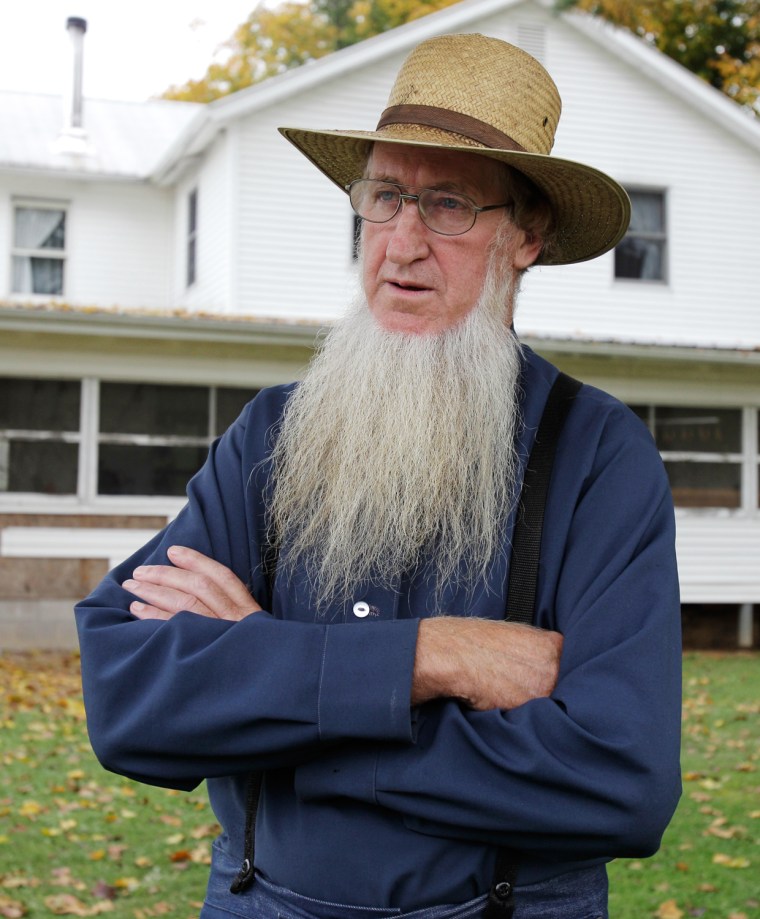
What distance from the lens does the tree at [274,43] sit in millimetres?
29250

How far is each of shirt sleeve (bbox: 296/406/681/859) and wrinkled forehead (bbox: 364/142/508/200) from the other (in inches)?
27.9

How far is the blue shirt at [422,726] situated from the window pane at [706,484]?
42.2 ft

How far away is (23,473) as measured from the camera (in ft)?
42.2

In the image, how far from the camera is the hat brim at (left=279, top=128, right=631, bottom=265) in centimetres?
223

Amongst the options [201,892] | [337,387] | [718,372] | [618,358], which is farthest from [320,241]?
[337,387]

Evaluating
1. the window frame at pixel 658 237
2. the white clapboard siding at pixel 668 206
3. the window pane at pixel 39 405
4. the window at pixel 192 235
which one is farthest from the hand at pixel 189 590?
the window at pixel 192 235

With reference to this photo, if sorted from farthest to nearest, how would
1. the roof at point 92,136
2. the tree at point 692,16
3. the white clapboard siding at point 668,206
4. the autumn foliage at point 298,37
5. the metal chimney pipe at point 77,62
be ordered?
the autumn foliage at point 298,37 → the metal chimney pipe at point 77,62 → the roof at point 92,136 → the white clapboard siding at point 668,206 → the tree at point 692,16

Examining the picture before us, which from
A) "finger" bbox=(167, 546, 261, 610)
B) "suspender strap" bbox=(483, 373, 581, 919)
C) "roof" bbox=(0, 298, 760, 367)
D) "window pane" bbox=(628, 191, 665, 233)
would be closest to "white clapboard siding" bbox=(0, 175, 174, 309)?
"roof" bbox=(0, 298, 760, 367)

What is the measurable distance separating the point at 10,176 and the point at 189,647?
17262 millimetres

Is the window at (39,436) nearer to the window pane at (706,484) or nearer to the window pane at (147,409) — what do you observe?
the window pane at (147,409)

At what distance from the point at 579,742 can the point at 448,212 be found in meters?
1.07

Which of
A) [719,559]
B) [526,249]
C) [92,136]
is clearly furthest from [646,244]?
[526,249]

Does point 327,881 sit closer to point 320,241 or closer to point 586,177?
point 586,177

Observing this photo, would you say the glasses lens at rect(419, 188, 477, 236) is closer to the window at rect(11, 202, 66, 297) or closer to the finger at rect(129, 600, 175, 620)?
the finger at rect(129, 600, 175, 620)
